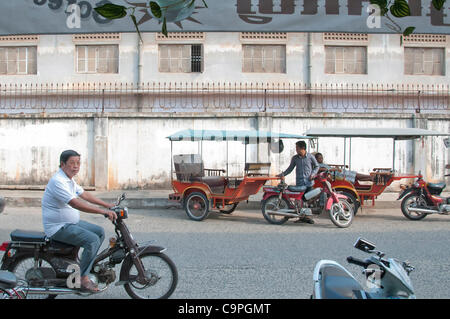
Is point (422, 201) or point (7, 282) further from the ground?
point (7, 282)

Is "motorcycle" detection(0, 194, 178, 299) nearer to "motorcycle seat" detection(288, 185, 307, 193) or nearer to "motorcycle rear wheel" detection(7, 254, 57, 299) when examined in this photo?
"motorcycle rear wheel" detection(7, 254, 57, 299)

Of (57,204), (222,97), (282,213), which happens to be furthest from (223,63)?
(57,204)

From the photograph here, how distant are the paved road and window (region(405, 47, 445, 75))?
29.8 ft

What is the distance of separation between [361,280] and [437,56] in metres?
16.3

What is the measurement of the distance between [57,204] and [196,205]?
633cm

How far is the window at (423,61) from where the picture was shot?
18812 millimetres

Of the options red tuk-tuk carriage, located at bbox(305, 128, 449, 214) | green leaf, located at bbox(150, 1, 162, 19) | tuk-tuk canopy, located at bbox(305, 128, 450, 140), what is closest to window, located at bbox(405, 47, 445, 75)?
tuk-tuk canopy, located at bbox(305, 128, 450, 140)

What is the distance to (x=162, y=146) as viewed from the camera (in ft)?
48.6

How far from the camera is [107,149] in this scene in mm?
14711

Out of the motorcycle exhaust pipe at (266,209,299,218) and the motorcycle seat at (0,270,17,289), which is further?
the motorcycle exhaust pipe at (266,209,299,218)

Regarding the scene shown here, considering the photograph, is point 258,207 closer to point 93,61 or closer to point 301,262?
point 301,262

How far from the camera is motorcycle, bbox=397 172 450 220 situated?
10422mm

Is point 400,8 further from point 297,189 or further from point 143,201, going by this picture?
point 143,201
